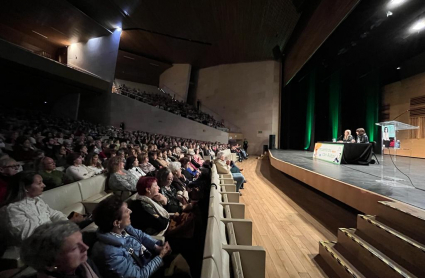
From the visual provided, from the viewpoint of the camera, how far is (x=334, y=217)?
2.60 metres

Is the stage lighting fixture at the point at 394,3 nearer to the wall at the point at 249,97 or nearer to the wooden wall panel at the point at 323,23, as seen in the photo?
the wooden wall panel at the point at 323,23

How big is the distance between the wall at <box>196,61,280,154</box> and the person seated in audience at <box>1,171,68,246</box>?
10763 millimetres

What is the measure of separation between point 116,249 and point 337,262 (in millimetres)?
1590

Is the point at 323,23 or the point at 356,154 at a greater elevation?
the point at 323,23

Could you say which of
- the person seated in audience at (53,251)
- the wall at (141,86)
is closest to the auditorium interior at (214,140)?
the person seated in audience at (53,251)

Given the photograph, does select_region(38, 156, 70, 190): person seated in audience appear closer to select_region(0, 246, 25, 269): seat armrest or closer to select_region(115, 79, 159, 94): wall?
select_region(0, 246, 25, 269): seat armrest

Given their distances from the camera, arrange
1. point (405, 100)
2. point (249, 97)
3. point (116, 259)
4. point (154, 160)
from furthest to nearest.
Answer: point (249, 97) < point (405, 100) < point (154, 160) < point (116, 259)

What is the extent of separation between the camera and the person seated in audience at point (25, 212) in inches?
44.6

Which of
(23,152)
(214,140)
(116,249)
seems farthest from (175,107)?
(116,249)

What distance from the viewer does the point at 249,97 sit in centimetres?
1195

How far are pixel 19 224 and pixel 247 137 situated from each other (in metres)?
11.2

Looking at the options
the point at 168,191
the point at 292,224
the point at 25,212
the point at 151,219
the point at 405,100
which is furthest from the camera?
the point at 405,100

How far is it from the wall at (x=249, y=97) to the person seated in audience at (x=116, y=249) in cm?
1081

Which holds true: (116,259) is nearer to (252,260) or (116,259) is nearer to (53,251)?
(53,251)
